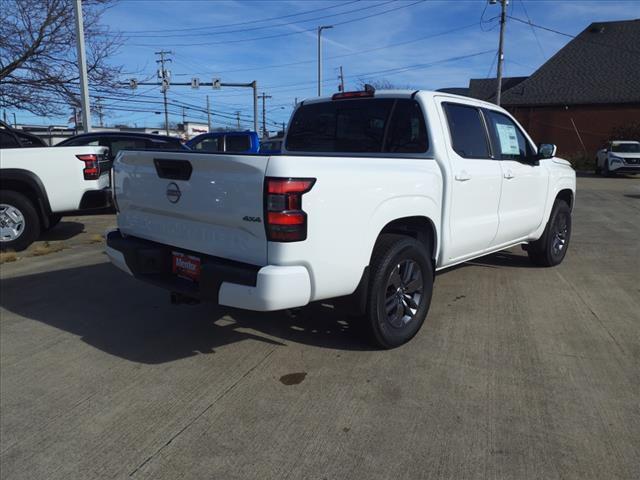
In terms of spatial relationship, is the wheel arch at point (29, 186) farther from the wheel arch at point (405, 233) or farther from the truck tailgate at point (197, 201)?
the wheel arch at point (405, 233)

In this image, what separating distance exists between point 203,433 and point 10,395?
1.44 m

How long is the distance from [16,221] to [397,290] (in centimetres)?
589

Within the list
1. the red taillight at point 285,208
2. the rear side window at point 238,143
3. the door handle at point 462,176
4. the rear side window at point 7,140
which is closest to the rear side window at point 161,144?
the rear side window at point 238,143

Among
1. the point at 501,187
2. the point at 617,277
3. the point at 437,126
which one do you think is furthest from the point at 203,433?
the point at 617,277

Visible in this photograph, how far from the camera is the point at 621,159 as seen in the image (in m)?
23.6

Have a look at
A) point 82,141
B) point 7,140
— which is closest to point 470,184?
point 7,140

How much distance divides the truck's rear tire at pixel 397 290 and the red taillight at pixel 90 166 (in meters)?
5.28

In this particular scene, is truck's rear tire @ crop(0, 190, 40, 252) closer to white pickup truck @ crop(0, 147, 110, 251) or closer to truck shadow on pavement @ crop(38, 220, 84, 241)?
white pickup truck @ crop(0, 147, 110, 251)

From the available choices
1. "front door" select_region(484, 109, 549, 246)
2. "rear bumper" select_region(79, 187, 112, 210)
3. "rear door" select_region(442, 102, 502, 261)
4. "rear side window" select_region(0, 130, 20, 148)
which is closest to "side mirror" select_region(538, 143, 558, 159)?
"front door" select_region(484, 109, 549, 246)

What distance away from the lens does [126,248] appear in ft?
12.6

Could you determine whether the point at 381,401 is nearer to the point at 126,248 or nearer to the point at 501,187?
the point at 126,248

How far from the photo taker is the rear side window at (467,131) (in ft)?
14.7

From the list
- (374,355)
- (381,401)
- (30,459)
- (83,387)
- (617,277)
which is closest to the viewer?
(30,459)

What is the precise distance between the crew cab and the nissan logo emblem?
25111 mm
